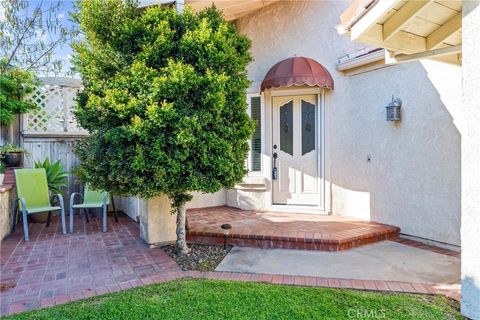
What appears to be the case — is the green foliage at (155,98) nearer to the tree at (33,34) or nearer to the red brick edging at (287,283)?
the red brick edging at (287,283)

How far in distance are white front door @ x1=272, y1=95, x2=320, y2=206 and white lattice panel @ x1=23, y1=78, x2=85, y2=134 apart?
6154mm

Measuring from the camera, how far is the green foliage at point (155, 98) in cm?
495

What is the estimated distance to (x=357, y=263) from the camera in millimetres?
5559

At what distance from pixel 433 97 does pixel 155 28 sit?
5.55m

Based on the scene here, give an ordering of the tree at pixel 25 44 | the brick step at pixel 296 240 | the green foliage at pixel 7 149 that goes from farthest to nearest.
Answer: the tree at pixel 25 44
the green foliage at pixel 7 149
the brick step at pixel 296 240

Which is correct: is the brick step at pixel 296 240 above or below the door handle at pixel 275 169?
below

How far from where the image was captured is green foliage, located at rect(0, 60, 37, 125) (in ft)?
28.3

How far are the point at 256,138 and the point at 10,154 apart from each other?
6.79m

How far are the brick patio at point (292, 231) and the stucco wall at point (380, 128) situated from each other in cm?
69

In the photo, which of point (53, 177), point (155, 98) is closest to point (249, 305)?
point (155, 98)

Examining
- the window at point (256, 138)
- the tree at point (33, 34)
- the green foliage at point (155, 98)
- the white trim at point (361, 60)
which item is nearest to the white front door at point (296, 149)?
the window at point (256, 138)

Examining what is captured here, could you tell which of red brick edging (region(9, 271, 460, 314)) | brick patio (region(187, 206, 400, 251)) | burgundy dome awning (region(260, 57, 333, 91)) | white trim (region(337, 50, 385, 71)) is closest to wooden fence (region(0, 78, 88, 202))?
brick patio (region(187, 206, 400, 251))

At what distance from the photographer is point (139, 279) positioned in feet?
15.9

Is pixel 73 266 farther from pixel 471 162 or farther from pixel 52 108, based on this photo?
pixel 52 108
